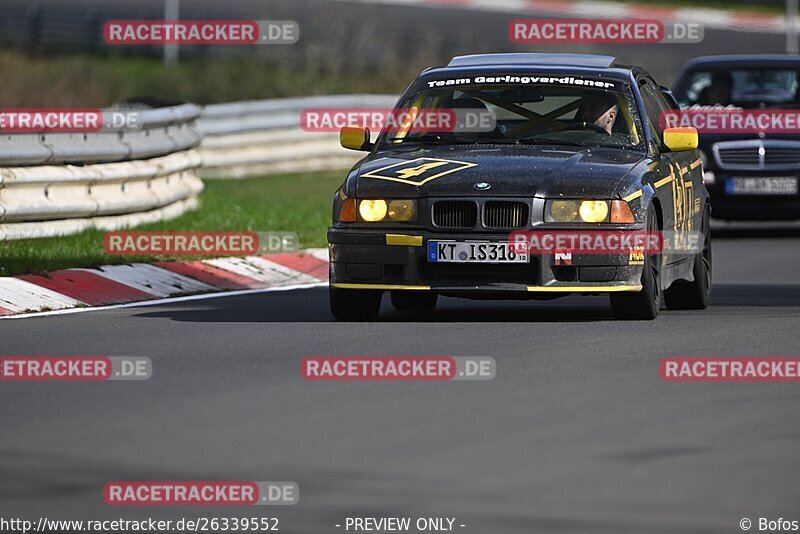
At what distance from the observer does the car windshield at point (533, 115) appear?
38.8 ft

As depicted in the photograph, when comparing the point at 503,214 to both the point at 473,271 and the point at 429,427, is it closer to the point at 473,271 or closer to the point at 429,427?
the point at 473,271

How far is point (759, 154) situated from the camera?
64.0ft

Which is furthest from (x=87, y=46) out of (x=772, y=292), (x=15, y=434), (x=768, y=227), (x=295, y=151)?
(x=15, y=434)

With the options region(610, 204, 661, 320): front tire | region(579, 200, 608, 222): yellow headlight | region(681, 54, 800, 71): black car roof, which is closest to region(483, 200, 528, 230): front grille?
region(579, 200, 608, 222): yellow headlight

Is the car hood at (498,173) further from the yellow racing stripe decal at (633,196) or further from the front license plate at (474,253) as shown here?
the front license plate at (474,253)

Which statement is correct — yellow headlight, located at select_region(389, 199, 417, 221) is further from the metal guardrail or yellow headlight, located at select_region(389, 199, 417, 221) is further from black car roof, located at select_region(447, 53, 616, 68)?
the metal guardrail

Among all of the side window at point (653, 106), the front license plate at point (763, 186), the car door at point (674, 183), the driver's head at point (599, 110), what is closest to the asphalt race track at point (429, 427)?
the car door at point (674, 183)

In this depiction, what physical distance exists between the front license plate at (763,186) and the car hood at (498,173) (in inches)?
320

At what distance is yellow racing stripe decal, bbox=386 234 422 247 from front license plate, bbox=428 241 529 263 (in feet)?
0.23

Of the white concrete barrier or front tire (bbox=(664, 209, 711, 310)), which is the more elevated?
the white concrete barrier

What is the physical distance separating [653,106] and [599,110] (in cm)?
73

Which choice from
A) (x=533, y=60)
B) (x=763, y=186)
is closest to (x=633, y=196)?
(x=533, y=60)

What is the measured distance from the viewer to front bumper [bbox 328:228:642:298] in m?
10.7

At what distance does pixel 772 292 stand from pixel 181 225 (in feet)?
17.3
